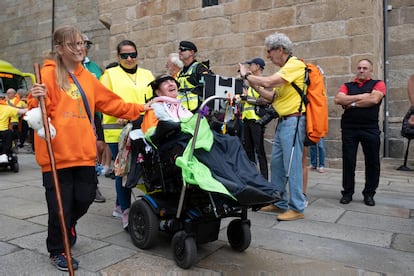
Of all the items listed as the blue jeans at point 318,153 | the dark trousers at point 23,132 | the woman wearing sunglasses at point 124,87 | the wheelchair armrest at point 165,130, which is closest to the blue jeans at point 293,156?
the woman wearing sunglasses at point 124,87

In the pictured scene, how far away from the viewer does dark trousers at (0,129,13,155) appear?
297 inches

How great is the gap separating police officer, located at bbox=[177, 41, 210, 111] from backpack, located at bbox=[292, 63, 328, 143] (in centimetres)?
105

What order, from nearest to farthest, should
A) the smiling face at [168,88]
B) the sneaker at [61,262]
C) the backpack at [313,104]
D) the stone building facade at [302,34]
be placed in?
1. the sneaker at [61,262]
2. the smiling face at [168,88]
3. the backpack at [313,104]
4. the stone building facade at [302,34]

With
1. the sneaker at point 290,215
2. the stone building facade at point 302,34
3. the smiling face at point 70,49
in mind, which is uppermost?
the stone building facade at point 302,34

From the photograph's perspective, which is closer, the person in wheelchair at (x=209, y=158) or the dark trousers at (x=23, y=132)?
the person in wheelchair at (x=209, y=158)

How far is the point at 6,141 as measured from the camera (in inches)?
298

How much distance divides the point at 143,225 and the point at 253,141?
3.47 meters

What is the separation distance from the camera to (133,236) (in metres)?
3.43

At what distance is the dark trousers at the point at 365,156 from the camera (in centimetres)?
505

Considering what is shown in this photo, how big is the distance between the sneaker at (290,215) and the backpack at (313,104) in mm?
846

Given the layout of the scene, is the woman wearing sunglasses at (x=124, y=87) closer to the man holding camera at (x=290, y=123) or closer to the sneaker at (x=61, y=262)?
the sneaker at (x=61, y=262)

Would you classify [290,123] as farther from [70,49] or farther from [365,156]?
[70,49]

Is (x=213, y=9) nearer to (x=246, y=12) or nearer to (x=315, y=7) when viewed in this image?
(x=246, y=12)

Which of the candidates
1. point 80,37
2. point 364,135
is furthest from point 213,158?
point 364,135
